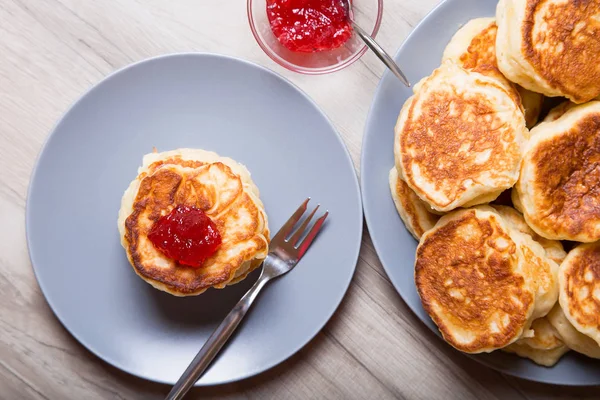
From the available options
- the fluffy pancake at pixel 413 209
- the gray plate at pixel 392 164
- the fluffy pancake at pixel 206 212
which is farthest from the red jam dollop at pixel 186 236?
the fluffy pancake at pixel 413 209

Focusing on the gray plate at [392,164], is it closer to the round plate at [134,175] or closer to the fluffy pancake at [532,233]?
the round plate at [134,175]

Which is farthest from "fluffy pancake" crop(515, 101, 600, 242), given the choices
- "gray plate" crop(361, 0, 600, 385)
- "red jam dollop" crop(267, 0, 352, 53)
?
"red jam dollop" crop(267, 0, 352, 53)

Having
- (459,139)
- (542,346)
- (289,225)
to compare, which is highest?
(459,139)

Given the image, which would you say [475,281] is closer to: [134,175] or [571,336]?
[571,336]

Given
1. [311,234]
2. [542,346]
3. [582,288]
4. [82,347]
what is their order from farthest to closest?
[82,347], [311,234], [542,346], [582,288]

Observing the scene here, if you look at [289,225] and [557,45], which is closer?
[557,45]

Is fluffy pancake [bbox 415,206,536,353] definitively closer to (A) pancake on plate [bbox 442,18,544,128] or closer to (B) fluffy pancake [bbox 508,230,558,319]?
(B) fluffy pancake [bbox 508,230,558,319]

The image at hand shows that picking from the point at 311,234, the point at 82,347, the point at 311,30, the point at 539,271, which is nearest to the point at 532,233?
the point at 539,271
